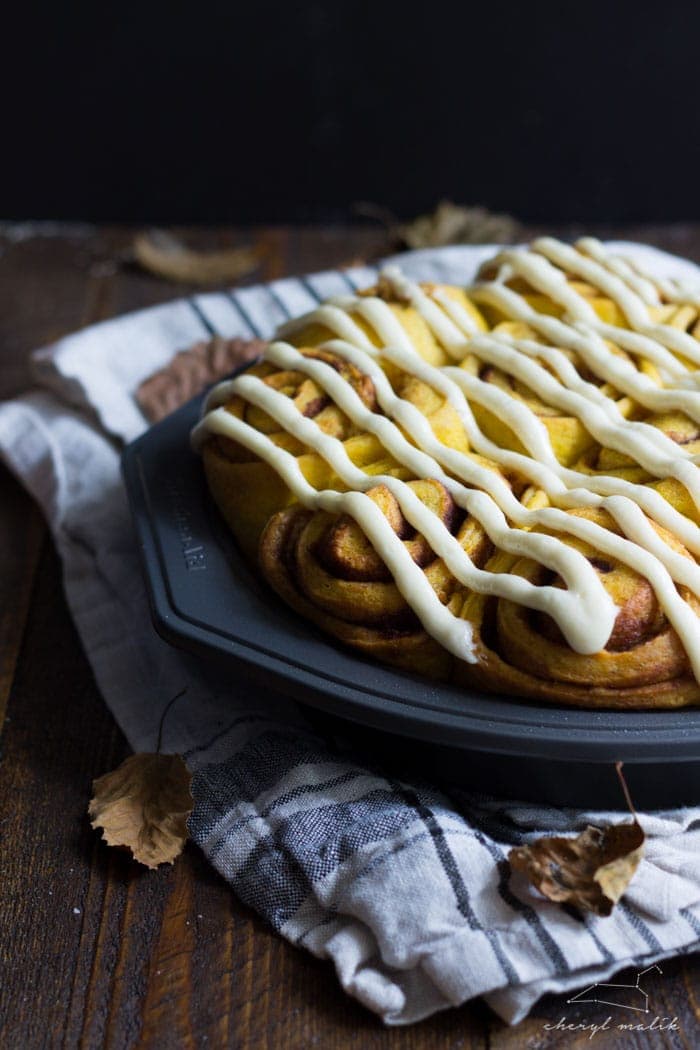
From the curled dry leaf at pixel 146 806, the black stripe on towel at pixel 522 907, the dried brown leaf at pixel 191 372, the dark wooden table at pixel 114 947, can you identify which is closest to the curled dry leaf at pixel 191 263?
the dried brown leaf at pixel 191 372

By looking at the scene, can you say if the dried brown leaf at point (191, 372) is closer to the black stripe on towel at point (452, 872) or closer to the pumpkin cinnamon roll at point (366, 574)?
the pumpkin cinnamon roll at point (366, 574)

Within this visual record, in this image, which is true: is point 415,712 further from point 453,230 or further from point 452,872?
point 453,230

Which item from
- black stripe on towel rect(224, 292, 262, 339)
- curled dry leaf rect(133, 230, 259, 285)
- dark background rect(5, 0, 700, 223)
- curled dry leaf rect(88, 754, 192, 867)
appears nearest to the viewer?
curled dry leaf rect(88, 754, 192, 867)

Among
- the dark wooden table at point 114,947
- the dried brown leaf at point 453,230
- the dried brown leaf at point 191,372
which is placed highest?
the dried brown leaf at point 453,230

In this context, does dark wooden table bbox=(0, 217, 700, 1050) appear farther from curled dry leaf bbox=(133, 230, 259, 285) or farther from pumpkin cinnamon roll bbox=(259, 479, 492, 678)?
curled dry leaf bbox=(133, 230, 259, 285)

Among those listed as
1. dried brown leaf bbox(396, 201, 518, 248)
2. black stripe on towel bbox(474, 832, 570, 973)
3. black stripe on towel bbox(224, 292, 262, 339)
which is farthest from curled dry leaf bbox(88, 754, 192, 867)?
dried brown leaf bbox(396, 201, 518, 248)

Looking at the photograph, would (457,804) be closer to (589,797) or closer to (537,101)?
(589,797)

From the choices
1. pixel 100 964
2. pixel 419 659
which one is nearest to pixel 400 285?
pixel 419 659
